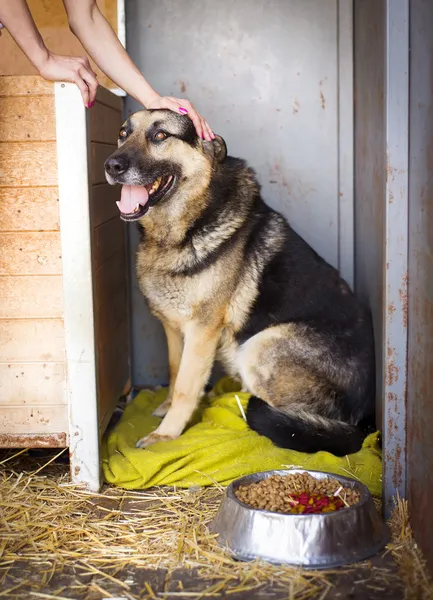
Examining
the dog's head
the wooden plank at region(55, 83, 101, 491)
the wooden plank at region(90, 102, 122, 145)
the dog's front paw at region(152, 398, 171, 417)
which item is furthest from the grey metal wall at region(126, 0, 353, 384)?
the wooden plank at region(55, 83, 101, 491)

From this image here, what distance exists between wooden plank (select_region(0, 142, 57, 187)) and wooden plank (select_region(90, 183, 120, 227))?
8.7 inches

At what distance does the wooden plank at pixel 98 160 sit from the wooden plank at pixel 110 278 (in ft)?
1.40

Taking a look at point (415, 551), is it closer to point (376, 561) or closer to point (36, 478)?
point (376, 561)

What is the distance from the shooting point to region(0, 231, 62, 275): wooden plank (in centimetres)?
304

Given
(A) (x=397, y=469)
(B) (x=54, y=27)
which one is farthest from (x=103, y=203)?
(A) (x=397, y=469)

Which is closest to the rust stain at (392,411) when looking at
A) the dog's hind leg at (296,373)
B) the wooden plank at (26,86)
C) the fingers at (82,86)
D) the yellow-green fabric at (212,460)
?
the yellow-green fabric at (212,460)

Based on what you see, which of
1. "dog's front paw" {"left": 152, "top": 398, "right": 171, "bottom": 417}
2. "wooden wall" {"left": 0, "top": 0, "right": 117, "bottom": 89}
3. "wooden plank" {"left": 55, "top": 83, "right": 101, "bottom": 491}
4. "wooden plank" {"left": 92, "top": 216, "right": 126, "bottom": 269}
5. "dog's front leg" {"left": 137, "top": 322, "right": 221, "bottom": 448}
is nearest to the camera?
"wooden plank" {"left": 55, "top": 83, "right": 101, "bottom": 491}

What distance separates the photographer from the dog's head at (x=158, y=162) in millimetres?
3262

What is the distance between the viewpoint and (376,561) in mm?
2410

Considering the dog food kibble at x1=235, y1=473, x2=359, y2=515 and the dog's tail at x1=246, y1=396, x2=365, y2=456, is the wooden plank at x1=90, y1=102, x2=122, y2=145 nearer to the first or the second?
the dog's tail at x1=246, y1=396, x2=365, y2=456

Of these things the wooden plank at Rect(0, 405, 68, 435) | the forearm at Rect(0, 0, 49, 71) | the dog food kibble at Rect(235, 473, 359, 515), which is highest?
the forearm at Rect(0, 0, 49, 71)

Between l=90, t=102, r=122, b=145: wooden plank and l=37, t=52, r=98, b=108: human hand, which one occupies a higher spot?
l=37, t=52, r=98, b=108: human hand

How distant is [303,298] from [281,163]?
1211 millimetres

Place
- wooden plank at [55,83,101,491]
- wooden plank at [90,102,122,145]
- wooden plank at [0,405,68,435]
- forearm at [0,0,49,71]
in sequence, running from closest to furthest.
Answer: forearm at [0,0,49,71] → wooden plank at [55,83,101,491] → wooden plank at [0,405,68,435] → wooden plank at [90,102,122,145]
